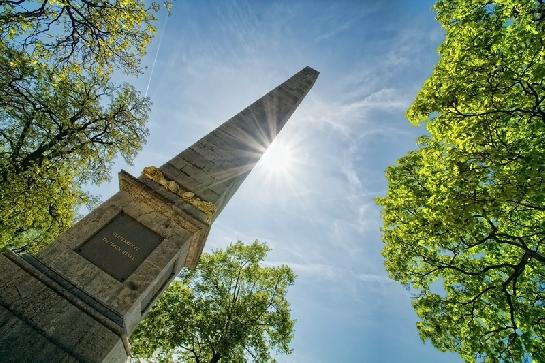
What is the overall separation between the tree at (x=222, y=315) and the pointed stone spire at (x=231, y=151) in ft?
38.8

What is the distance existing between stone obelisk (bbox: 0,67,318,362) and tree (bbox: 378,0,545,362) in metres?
5.79

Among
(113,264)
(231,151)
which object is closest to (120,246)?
(113,264)

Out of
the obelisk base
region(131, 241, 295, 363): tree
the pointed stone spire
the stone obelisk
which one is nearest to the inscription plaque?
the stone obelisk

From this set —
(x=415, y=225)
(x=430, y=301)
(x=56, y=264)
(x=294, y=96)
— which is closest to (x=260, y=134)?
(x=294, y=96)

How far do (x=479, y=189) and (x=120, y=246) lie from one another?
804 centimetres

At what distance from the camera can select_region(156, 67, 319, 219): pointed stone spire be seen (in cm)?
774

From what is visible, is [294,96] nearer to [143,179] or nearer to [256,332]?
[143,179]

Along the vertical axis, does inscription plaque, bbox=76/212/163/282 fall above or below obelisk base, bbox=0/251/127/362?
above

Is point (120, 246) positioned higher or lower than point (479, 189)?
lower

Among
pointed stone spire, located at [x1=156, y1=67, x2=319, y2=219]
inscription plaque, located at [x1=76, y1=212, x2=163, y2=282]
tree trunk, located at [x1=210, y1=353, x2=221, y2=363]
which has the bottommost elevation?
inscription plaque, located at [x1=76, y1=212, x2=163, y2=282]

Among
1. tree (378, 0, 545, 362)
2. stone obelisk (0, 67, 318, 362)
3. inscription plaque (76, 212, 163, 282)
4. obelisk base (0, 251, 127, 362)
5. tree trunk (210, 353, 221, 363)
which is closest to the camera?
obelisk base (0, 251, 127, 362)

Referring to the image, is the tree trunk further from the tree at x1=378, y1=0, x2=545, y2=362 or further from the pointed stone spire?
the pointed stone spire

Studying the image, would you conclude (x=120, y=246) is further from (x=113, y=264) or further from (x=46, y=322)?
(x=46, y=322)

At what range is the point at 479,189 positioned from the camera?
781cm
